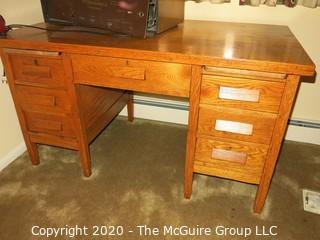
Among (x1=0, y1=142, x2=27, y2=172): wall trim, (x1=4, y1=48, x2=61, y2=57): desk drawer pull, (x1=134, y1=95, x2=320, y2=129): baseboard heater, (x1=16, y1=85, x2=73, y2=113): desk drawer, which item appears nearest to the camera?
(x1=4, y1=48, x2=61, y2=57): desk drawer pull

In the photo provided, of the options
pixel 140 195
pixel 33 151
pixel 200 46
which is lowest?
pixel 140 195

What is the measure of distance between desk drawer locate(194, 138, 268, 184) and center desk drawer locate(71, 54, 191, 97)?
9.8 inches

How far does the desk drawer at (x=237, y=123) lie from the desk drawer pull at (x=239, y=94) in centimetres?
5

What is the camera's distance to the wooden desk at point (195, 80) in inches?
33.3

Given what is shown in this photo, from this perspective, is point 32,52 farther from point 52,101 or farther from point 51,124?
point 51,124

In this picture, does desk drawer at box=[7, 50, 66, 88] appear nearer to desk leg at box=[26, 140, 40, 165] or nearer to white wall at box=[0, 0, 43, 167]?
white wall at box=[0, 0, 43, 167]

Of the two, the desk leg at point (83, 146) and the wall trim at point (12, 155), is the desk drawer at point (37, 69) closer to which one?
the desk leg at point (83, 146)

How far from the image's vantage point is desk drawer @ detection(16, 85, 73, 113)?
3.64 feet

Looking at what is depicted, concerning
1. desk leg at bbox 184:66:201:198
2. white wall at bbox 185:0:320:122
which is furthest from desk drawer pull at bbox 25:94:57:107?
white wall at bbox 185:0:320:122

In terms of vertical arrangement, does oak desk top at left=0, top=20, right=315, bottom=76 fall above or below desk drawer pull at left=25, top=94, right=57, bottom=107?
above

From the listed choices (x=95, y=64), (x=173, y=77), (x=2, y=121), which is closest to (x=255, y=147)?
(x=173, y=77)

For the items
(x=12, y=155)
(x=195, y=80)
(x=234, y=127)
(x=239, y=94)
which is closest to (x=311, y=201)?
(x=234, y=127)

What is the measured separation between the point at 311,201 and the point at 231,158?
51 cm

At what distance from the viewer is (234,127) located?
0.95 metres
